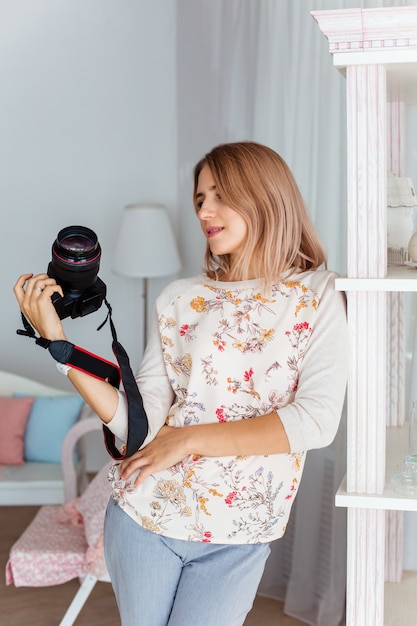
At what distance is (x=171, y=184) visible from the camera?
4340 millimetres

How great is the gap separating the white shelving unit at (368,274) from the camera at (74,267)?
0.48m

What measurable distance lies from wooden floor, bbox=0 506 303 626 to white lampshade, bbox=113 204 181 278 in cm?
138

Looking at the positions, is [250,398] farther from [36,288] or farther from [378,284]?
[36,288]

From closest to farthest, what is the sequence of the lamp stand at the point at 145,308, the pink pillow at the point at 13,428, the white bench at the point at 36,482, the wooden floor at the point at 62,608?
the wooden floor at the point at 62,608, the white bench at the point at 36,482, the pink pillow at the point at 13,428, the lamp stand at the point at 145,308

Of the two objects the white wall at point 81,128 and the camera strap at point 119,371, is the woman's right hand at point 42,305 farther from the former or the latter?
the white wall at point 81,128

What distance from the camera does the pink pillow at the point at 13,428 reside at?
3.60 meters

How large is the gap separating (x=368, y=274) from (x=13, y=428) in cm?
243

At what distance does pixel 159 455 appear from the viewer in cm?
162

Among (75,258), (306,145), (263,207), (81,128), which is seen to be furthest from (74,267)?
(81,128)

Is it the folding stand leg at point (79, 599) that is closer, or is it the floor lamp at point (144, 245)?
the folding stand leg at point (79, 599)

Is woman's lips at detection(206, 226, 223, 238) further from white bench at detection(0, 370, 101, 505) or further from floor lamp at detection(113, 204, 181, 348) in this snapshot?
floor lamp at detection(113, 204, 181, 348)

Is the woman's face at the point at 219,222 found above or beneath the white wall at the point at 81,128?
beneath

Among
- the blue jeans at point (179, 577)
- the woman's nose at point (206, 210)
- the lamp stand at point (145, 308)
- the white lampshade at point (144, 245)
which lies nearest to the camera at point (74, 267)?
the woman's nose at point (206, 210)

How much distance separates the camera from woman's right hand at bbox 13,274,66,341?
1.62 meters
